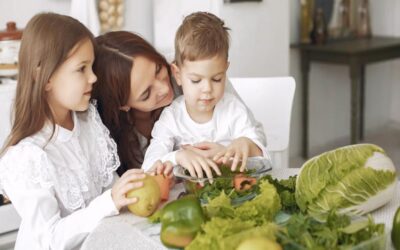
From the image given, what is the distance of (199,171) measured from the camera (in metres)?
1.47

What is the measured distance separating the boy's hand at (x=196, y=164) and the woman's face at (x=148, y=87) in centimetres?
41

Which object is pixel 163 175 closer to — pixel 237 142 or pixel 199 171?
pixel 199 171

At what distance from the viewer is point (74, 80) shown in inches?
63.3

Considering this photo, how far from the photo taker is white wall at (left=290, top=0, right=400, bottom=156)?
178 inches

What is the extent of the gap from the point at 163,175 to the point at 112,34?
2.29 ft

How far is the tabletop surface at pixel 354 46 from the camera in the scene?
4.07 m

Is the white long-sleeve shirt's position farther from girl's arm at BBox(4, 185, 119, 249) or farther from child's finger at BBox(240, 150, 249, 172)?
girl's arm at BBox(4, 185, 119, 249)

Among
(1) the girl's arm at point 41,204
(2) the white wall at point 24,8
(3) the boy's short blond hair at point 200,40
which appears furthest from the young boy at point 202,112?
(2) the white wall at point 24,8

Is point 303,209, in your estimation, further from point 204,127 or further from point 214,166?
point 204,127

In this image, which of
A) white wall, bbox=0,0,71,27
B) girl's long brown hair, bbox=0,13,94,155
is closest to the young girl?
girl's long brown hair, bbox=0,13,94,155

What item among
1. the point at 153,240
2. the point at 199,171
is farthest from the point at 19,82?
the point at 153,240

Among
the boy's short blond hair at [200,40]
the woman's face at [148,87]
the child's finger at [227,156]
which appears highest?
the boy's short blond hair at [200,40]

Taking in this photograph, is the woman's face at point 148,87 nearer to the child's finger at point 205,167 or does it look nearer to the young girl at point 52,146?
the young girl at point 52,146

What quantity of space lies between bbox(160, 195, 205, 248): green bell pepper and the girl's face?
57cm
